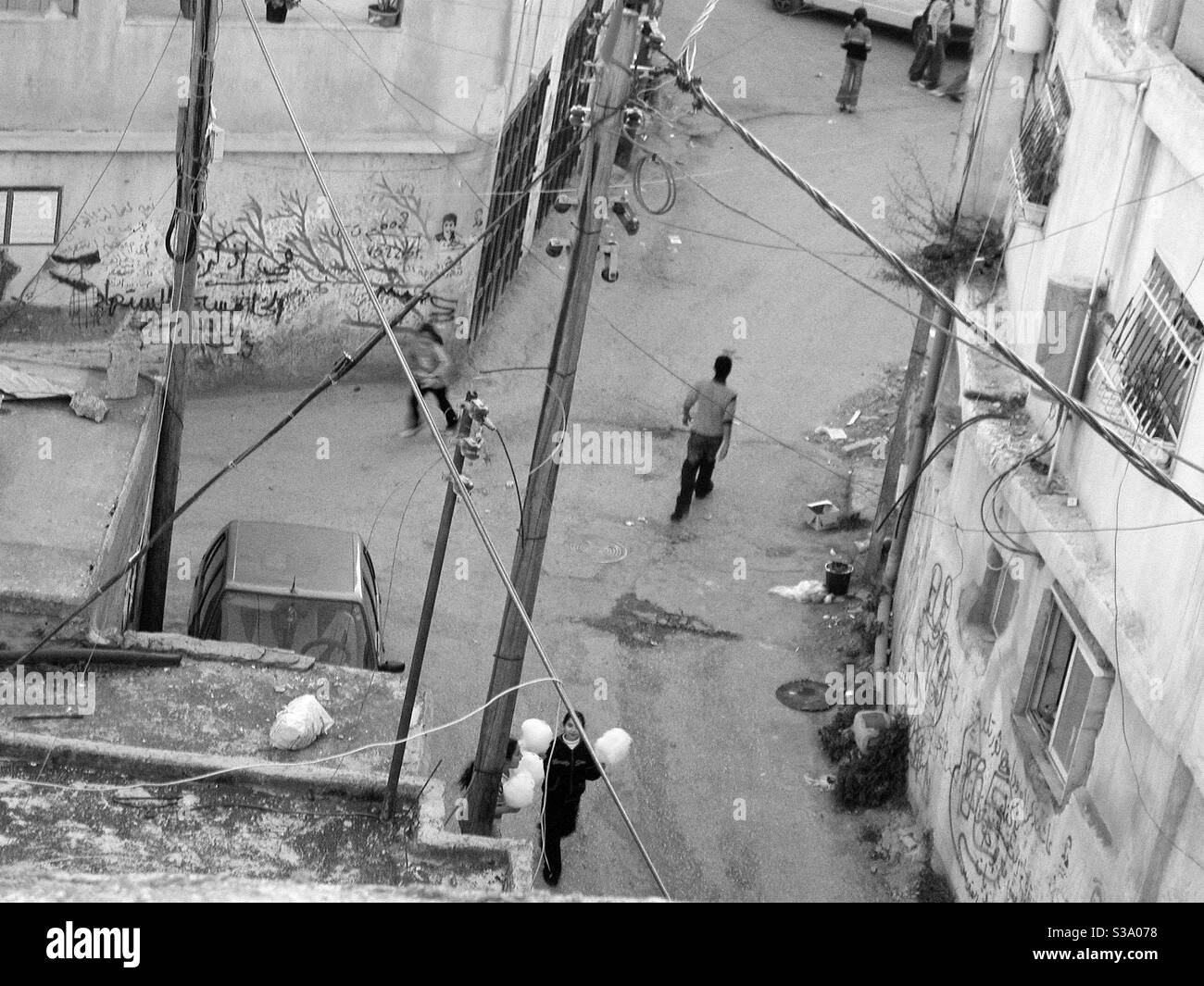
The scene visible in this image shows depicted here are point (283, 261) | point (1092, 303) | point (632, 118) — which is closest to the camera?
point (632, 118)

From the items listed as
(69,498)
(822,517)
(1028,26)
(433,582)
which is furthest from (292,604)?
(1028,26)

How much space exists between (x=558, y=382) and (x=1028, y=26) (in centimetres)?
692

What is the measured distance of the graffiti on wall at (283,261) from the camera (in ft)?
56.0

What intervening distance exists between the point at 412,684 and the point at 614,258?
13.8 m

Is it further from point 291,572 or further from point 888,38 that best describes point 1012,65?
point 888,38

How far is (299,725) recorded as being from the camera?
32.9 ft

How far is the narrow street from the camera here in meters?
13.1

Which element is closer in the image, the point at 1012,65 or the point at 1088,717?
the point at 1088,717

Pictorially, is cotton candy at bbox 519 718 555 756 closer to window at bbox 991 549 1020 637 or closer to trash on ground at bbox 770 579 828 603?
window at bbox 991 549 1020 637

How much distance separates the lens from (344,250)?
18.1 metres

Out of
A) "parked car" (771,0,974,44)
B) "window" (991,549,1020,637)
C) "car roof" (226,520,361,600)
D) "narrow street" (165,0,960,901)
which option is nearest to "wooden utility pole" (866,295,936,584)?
"narrow street" (165,0,960,901)

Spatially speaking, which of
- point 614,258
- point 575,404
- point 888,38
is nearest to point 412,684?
point 575,404

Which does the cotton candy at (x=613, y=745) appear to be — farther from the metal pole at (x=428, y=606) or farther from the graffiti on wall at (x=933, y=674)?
the graffiti on wall at (x=933, y=674)

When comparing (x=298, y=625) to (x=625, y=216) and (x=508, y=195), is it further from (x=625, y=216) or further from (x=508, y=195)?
(x=508, y=195)
